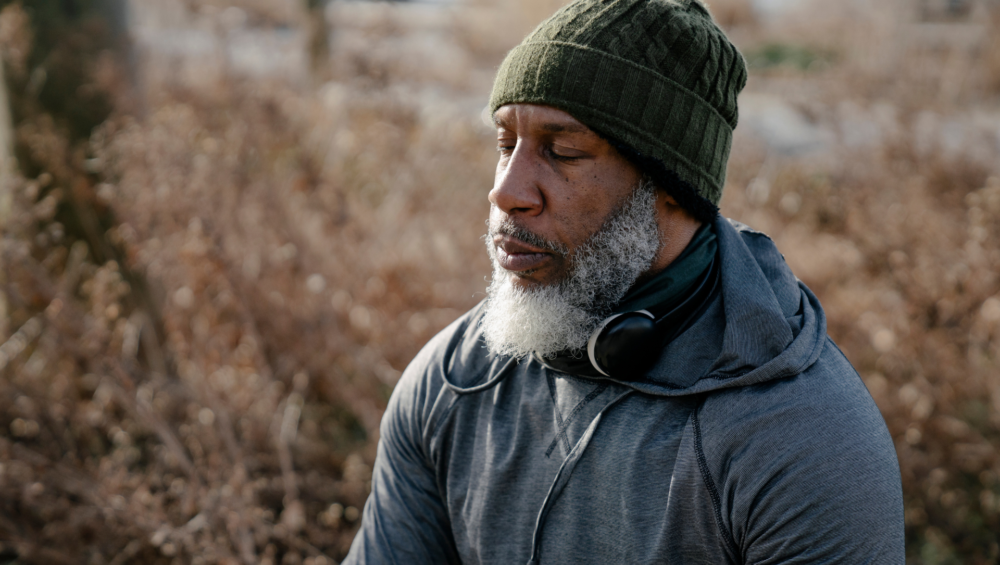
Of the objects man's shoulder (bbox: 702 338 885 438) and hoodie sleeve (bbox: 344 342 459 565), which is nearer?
man's shoulder (bbox: 702 338 885 438)

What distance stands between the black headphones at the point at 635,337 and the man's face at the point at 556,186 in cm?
21

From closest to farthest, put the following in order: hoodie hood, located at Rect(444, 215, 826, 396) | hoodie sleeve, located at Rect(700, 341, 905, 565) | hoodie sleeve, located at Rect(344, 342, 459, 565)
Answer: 1. hoodie sleeve, located at Rect(700, 341, 905, 565)
2. hoodie hood, located at Rect(444, 215, 826, 396)
3. hoodie sleeve, located at Rect(344, 342, 459, 565)

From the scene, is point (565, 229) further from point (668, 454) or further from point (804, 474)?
point (804, 474)

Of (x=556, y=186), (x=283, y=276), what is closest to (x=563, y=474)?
(x=556, y=186)

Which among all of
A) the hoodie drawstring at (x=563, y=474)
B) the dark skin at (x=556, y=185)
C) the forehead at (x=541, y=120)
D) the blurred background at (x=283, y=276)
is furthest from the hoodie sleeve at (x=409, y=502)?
the blurred background at (x=283, y=276)

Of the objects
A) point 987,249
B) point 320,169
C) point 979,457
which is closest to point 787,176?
point 987,249

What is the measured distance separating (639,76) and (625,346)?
0.64m

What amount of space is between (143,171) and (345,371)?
1.72 meters

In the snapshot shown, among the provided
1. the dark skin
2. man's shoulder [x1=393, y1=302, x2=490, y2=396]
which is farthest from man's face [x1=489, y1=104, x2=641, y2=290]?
man's shoulder [x1=393, y1=302, x2=490, y2=396]

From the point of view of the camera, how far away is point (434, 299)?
15.1 ft

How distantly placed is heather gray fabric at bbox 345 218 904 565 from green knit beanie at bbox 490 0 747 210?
0.28m

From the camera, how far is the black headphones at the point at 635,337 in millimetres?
1510

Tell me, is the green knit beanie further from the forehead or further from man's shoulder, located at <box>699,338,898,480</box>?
man's shoulder, located at <box>699,338,898,480</box>

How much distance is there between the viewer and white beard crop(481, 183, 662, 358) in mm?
1636
